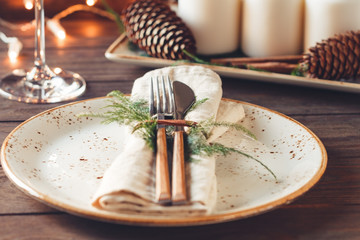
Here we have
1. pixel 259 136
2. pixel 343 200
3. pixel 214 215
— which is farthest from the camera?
pixel 259 136

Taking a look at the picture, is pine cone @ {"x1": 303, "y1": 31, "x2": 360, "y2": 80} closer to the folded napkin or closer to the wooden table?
the wooden table

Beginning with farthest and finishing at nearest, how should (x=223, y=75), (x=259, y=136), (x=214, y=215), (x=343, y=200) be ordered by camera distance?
1. (x=223, y=75)
2. (x=259, y=136)
3. (x=343, y=200)
4. (x=214, y=215)

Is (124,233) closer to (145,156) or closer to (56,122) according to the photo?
(145,156)

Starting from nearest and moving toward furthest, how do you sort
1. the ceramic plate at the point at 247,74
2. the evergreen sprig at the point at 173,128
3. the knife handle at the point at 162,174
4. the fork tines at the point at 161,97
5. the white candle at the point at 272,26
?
the knife handle at the point at 162,174
the evergreen sprig at the point at 173,128
the fork tines at the point at 161,97
the ceramic plate at the point at 247,74
the white candle at the point at 272,26

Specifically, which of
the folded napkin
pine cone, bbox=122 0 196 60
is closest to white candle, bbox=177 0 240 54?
pine cone, bbox=122 0 196 60

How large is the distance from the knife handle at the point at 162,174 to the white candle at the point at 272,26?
0.52 metres

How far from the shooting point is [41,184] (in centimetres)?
56

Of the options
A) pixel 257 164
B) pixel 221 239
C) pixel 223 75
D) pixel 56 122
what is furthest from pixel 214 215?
pixel 223 75

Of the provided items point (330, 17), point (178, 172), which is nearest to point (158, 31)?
point (330, 17)

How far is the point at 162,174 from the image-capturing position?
1.64ft

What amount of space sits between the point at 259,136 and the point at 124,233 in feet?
0.96

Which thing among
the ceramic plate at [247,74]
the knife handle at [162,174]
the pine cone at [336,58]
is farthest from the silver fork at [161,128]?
the pine cone at [336,58]

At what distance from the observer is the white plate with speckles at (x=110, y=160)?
19.5 inches

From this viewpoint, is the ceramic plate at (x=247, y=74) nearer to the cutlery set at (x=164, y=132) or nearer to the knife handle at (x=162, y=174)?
the cutlery set at (x=164, y=132)
